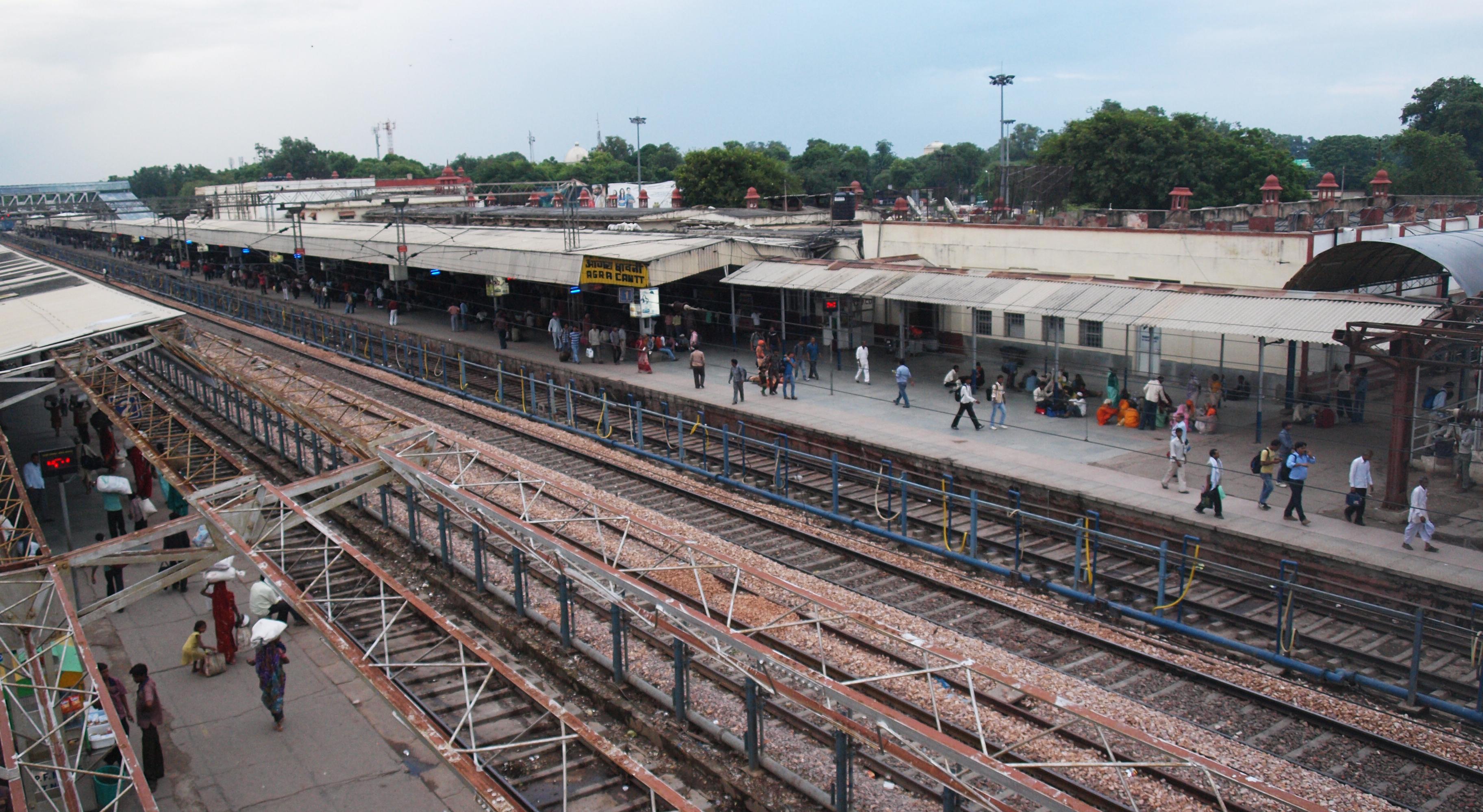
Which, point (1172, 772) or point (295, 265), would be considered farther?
point (295, 265)

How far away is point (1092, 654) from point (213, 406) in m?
23.0

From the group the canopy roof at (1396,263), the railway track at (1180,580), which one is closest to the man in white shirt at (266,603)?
the railway track at (1180,580)

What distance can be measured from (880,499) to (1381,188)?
22227 mm

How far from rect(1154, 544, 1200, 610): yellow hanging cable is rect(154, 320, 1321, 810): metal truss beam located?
2953 mm

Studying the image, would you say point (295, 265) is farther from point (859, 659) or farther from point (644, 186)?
point (859, 659)

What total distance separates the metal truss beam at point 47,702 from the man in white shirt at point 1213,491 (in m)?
13.5

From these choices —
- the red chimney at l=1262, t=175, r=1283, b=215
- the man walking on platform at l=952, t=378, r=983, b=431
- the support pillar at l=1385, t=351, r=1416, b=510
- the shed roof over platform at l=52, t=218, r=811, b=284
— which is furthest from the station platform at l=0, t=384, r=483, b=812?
the red chimney at l=1262, t=175, r=1283, b=215

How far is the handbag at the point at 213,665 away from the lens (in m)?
11.7

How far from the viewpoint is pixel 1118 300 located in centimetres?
2050

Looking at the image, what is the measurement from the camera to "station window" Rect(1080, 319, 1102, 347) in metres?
25.1

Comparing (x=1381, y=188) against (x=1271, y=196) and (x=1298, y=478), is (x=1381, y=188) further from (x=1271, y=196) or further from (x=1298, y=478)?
(x=1298, y=478)

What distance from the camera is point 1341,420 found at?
20.5m

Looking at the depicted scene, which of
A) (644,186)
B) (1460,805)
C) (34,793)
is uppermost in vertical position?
(644,186)

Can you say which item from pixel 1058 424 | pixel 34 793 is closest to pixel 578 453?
pixel 1058 424
